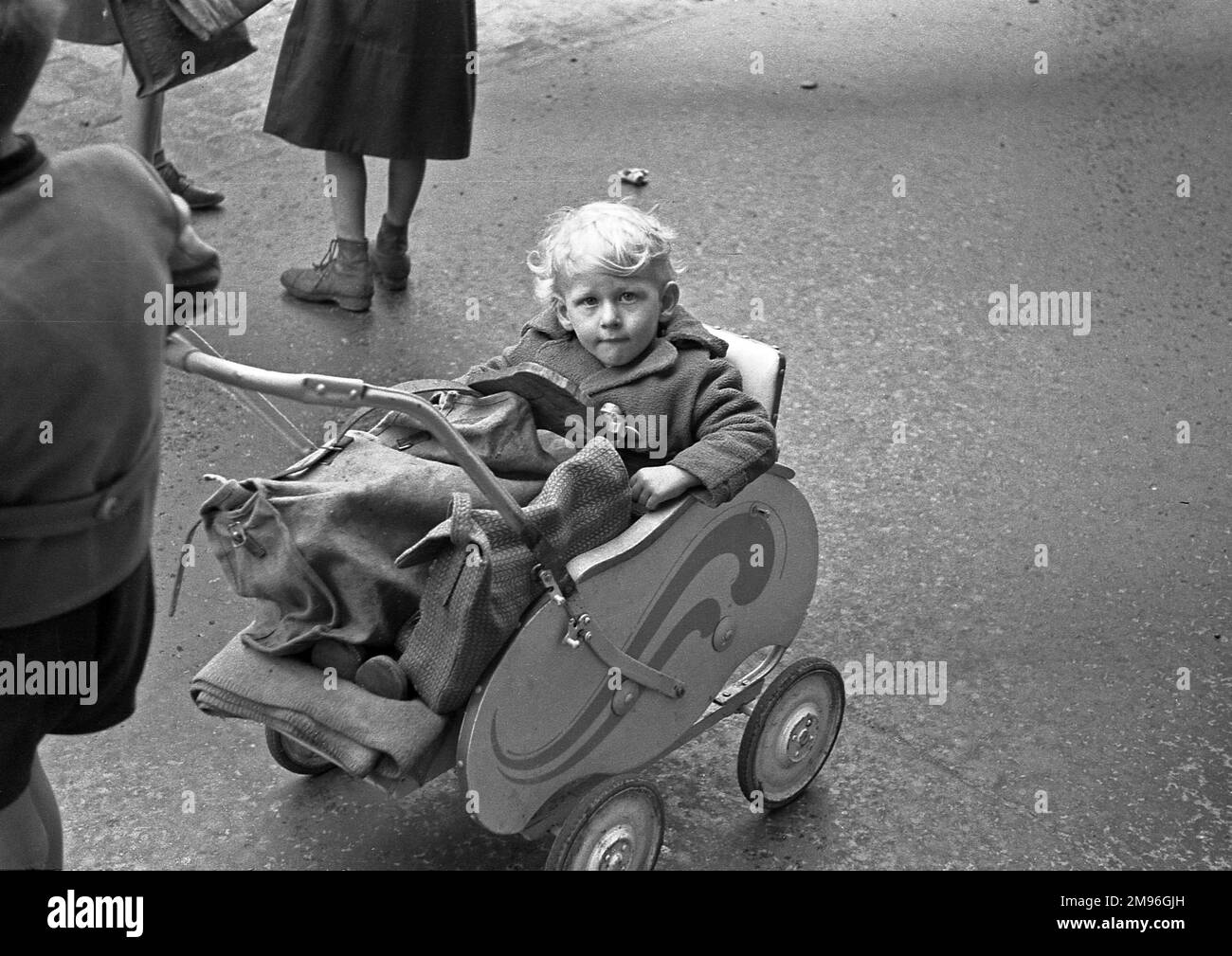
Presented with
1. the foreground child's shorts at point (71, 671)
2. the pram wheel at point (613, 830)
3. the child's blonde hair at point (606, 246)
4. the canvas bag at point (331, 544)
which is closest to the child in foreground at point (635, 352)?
the child's blonde hair at point (606, 246)

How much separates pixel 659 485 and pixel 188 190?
10.7 ft

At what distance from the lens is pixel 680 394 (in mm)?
3055

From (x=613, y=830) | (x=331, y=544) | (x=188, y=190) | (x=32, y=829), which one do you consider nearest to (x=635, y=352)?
(x=331, y=544)

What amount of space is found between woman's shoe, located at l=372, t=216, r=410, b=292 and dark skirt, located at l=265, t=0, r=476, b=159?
0.32 metres

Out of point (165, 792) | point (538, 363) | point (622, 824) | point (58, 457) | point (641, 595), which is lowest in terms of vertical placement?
point (165, 792)

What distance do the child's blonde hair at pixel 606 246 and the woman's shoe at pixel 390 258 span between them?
2.03 m

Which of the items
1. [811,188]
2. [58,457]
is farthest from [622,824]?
[811,188]

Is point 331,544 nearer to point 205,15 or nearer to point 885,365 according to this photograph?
point 205,15

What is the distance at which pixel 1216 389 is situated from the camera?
16.3 feet

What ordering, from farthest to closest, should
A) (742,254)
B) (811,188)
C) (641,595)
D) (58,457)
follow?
(811,188), (742,254), (641,595), (58,457)

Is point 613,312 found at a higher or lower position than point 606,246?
lower
